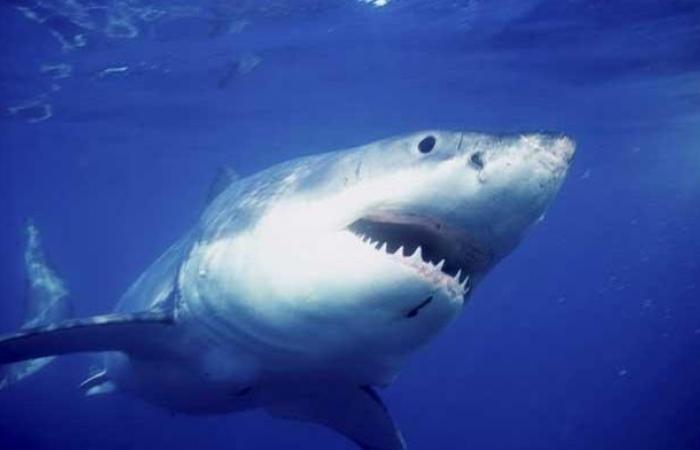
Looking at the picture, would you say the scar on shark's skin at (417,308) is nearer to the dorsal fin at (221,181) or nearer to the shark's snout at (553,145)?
the shark's snout at (553,145)

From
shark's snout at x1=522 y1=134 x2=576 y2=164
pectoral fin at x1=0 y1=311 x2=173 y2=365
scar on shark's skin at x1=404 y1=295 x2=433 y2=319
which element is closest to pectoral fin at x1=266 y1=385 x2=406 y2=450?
pectoral fin at x1=0 y1=311 x2=173 y2=365

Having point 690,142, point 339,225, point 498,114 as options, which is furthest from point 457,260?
point 690,142

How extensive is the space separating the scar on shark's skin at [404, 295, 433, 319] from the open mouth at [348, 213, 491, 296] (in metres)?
0.13

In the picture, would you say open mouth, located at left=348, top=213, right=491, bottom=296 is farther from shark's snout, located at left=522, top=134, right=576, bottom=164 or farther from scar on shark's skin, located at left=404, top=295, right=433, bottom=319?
shark's snout, located at left=522, top=134, right=576, bottom=164

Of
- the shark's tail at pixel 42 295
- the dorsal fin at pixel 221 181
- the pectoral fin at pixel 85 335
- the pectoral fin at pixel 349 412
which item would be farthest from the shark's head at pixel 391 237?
the shark's tail at pixel 42 295

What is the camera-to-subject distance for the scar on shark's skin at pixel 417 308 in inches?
143

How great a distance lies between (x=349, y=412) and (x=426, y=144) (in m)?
3.51

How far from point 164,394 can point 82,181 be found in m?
58.7

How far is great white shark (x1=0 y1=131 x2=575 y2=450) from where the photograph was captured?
3.45 meters

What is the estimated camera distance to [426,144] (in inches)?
143

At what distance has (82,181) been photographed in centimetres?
6031

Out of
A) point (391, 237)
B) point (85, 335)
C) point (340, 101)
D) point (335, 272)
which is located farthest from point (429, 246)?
point (340, 101)

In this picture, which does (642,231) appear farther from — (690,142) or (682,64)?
(682,64)

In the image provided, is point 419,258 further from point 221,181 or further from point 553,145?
point 221,181
